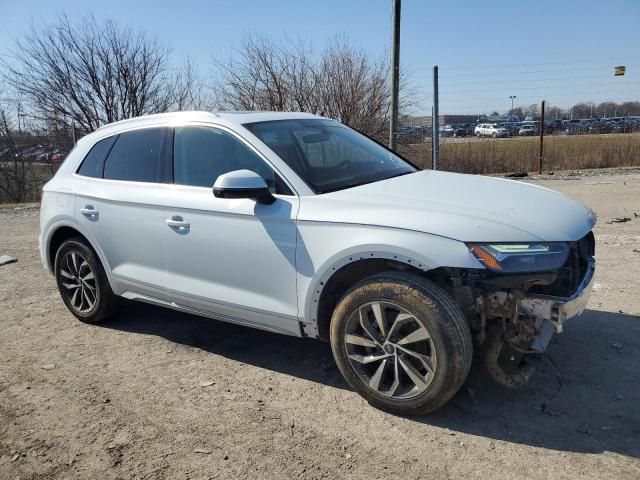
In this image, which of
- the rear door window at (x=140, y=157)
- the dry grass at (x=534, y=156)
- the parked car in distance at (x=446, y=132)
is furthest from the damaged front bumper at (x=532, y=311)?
the parked car in distance at (x=446, y=132)

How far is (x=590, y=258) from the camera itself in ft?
11.2

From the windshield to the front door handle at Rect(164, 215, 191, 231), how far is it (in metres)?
0.79

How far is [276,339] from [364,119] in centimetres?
1244

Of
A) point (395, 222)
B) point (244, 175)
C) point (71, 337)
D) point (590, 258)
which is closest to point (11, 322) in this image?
point (71, 337)

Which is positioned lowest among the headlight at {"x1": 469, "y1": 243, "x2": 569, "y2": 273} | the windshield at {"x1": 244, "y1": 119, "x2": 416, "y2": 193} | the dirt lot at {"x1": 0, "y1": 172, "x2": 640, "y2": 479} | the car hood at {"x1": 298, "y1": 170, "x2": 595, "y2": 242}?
the dirt lot at {"x1": 0, "y1": 172, "x2": 640, "y2": 479}

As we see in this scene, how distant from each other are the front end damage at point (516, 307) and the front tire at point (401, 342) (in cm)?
15

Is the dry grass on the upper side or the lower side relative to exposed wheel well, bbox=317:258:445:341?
upper

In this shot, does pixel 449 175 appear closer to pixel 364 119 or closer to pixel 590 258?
pixel 590 258

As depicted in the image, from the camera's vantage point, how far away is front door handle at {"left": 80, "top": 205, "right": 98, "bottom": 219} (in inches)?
171

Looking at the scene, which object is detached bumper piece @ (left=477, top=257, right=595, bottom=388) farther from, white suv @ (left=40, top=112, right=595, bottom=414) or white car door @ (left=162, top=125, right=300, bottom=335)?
white car door @ (left=162, top=125, right=300, bottom=335)

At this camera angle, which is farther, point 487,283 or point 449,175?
point 449,175

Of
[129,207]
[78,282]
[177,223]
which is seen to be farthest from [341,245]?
[78,282]

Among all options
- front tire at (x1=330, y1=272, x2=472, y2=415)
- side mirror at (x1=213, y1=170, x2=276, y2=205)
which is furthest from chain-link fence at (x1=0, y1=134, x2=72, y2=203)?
front tire at (x1=330, y1=272, x2=472, y2=415)

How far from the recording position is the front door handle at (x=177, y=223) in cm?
371
